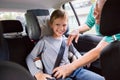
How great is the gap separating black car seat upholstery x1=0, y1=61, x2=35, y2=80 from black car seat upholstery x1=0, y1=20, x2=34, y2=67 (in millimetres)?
1377

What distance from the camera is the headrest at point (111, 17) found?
1417 millimetres

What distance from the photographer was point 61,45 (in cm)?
253

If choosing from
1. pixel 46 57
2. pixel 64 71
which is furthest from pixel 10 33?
pixel 64 71

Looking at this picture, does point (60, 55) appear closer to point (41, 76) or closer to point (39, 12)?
point (41, 76)

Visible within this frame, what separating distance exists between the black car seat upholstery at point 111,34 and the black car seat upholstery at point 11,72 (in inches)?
19.5

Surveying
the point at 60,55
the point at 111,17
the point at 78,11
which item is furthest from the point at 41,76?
the point at 78,11

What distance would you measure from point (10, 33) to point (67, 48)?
0.64m

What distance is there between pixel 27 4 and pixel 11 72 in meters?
1.79

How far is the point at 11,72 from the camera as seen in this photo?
122 cm

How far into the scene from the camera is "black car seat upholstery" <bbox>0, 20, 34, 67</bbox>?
2.63m

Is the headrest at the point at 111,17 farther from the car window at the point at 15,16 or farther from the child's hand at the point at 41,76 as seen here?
the car window at the point at 15,16

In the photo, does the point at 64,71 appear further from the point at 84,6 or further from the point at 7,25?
the point at 84,6

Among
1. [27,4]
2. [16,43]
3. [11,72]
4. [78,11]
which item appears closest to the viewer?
[11,72]

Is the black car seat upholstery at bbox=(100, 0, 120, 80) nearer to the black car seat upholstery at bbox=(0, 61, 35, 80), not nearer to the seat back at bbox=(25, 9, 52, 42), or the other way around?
the black car seat upholstery at bbox=(0, 61, 35, 80)
